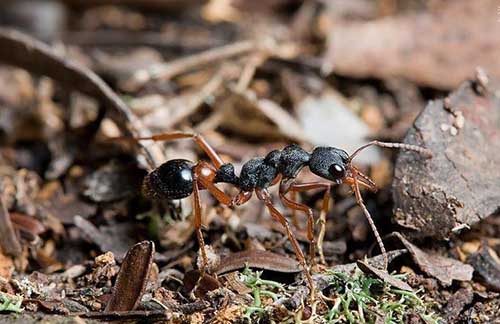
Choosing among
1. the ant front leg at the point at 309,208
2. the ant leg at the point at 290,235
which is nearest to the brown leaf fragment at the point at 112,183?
the ant leg at the point at 290,235

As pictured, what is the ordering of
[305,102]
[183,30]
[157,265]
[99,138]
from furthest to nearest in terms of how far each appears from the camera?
[183,30] → [305,102] → [99,138] → [157,265]

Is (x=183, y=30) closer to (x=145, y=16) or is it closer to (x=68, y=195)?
(x=145, y=16)

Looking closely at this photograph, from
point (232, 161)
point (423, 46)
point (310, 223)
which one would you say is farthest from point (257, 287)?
point (423, 46)

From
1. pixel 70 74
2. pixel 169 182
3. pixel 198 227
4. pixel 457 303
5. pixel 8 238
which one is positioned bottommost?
pixel 457 303

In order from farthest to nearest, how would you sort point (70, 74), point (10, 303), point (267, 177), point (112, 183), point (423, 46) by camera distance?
point (423, 46) → point (70, 74) → point (112, 183) → point (267, 177) → point (10, 303)

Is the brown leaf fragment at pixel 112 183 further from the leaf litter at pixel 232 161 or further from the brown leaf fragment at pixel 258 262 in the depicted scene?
the brown leaf fragment at pixel 258 262

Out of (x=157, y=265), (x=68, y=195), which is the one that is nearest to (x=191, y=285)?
(x=157, y=265)

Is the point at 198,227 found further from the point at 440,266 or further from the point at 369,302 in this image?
the point at 440,266
